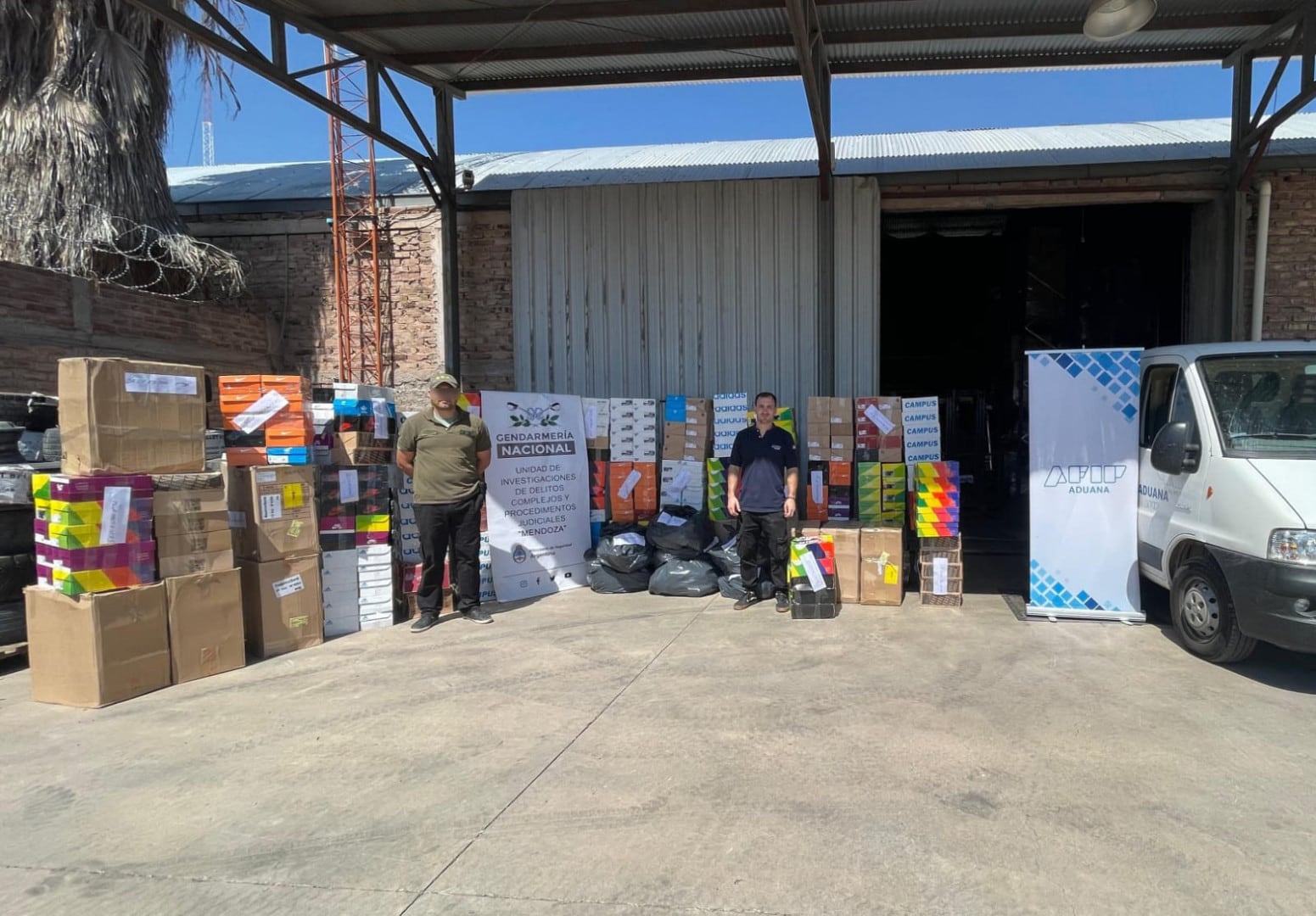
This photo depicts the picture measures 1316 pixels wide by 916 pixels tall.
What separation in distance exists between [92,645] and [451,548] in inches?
104

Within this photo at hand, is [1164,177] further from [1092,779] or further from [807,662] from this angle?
[1092,779]

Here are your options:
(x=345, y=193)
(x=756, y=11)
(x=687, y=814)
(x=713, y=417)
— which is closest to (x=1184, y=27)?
(x=756, y=11)

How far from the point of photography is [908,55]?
9.26 m

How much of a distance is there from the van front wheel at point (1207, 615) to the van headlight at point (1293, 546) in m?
0.46

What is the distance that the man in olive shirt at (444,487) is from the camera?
655cm

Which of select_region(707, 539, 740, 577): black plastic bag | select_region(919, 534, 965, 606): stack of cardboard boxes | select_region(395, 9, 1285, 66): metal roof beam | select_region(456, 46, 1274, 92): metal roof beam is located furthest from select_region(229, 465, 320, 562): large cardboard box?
select_region(456, 46, 1274, 92): metal roof beam

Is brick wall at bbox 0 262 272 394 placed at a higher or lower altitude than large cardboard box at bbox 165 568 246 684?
higher

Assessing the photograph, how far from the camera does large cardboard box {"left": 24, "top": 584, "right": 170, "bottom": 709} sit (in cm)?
476

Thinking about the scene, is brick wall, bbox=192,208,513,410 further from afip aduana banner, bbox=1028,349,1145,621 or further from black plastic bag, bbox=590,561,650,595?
afip aduana banner, bbox=1028,349,1145,621

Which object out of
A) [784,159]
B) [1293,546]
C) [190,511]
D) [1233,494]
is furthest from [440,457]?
[784,159]

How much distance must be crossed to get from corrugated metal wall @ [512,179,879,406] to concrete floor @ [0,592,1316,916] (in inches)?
189

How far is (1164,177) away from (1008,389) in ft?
21.3

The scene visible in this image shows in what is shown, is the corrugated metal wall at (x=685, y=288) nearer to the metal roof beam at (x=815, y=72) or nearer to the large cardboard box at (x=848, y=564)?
the metal roof beam at (x=815, y=72)

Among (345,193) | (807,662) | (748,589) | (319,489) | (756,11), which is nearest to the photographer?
(807,662)
